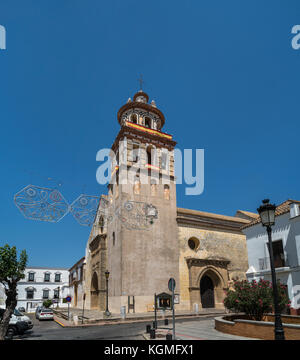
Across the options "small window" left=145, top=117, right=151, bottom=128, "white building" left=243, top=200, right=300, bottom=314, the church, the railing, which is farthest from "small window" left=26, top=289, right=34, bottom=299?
the railing

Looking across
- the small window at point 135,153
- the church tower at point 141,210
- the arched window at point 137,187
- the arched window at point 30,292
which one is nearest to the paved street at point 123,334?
the church tower at point 141,210

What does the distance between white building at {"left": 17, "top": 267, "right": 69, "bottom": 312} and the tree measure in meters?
43.6

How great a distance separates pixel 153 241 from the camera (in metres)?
24.7

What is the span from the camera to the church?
75.6ft

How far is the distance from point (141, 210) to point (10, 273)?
12.8m

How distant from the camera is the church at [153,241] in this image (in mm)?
23047

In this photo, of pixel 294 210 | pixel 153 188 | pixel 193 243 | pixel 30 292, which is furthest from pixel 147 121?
pixel 30 292

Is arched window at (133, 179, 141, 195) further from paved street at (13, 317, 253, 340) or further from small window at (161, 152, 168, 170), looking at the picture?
paved street at (13, 317, 253, 340)

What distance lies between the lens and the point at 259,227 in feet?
59.4

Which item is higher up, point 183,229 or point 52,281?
point 183,229

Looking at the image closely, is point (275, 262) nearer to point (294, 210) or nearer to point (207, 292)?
point (294, 210)
